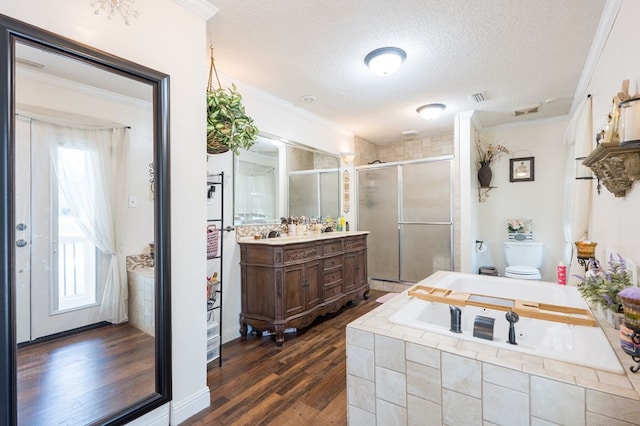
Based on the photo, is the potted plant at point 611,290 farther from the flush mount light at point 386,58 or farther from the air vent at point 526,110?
the air vent at point 526,110

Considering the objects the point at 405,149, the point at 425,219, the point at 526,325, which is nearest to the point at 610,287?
the point at 526,325

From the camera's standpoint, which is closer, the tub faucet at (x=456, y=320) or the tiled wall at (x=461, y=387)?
the tiled wall at (x=461, y=387)

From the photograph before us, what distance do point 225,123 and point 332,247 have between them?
182 centimetres

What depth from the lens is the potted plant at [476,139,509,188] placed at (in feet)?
13.9

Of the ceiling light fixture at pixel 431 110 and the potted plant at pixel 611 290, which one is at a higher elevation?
the ceiling light fixture at pixel 431 110

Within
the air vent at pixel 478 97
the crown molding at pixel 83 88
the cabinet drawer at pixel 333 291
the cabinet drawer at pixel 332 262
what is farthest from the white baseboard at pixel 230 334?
the air vent at pixel 478 97

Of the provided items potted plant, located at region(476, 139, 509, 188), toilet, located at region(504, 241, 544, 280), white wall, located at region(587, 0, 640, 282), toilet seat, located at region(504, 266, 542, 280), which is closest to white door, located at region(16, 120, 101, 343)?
white wall, located at region(587, 0, 640, 282)

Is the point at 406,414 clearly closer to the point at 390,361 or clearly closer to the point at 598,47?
the point at 390,361

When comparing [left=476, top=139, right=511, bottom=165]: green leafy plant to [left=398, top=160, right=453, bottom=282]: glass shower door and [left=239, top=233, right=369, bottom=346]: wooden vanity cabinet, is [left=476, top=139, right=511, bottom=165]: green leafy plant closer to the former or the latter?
[left=398, top=160, right=453, bottom=282]: glass shower door

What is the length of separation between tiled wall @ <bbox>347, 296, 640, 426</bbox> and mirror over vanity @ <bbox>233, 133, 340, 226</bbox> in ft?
6.18

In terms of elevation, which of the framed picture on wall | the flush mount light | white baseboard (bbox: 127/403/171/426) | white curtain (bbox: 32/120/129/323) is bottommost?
white baseboard (bbox: 127/403/171/426)

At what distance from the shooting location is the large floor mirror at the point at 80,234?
3.83 feet

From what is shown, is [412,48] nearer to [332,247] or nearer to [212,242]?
[332,247]

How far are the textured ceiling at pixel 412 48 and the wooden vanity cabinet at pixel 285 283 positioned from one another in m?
1.56
